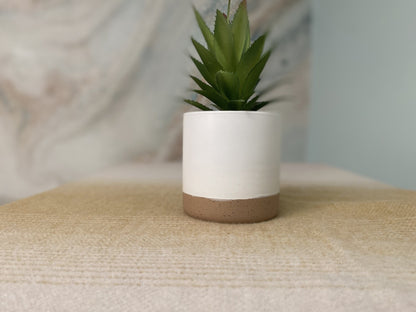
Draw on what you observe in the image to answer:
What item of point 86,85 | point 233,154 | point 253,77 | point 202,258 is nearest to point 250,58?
point 253,77

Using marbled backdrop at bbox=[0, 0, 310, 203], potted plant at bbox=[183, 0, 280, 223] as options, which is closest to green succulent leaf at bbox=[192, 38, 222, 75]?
potted plant at bbox=[183, 0, 280, 223]

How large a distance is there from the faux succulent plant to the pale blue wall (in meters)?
1.12

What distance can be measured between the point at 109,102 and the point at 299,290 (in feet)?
5.23

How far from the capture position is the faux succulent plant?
1.84ft

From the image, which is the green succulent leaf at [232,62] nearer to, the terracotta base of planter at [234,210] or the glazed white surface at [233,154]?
the glazed white surface at [233,154]

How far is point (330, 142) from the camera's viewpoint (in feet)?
6.91

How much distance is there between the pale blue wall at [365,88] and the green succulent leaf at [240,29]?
113 cm

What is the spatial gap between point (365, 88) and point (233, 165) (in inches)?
57.7

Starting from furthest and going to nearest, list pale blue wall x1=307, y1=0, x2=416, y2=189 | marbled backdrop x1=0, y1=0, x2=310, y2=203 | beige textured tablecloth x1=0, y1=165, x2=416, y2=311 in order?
marbled backdrop x1=0, y1=0, x2=310, y2=203
pale blue wall x1=307, y1=0, x2=416, y2=189
beige textured tablecloth x1=0, y1=165, x2=416, y2=311

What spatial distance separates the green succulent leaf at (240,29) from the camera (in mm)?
572

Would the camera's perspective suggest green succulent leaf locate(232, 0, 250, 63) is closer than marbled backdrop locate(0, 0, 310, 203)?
Yes

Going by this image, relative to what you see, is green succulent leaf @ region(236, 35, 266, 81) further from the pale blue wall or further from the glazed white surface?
the pale blue wall

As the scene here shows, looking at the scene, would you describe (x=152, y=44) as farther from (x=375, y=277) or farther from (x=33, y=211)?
(x=375, y=277)

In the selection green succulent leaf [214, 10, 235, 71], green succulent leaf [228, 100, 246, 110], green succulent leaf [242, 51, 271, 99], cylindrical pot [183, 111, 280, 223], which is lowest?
cylindrical pot [183, 111, 280, 223]
